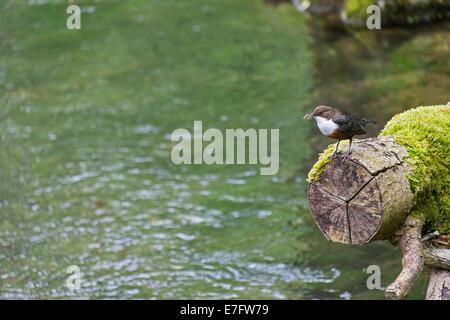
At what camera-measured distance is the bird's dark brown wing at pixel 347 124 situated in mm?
5918

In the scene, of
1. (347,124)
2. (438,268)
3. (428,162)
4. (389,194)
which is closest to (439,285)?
(438,268)

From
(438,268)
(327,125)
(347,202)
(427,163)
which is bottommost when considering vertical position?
(438,268)

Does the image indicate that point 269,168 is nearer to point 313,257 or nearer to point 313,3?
point 313,257

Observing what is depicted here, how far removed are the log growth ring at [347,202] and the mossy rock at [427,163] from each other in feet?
0.36

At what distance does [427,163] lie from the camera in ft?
20.8

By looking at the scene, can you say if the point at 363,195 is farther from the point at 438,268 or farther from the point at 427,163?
the point at 438,268

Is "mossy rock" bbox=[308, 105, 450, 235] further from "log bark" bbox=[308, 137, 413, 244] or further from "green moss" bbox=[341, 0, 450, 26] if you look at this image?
"green moss" bbox=[341, 0, 450, 26]

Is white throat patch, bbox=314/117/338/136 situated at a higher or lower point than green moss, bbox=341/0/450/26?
lower

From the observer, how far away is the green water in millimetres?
10477

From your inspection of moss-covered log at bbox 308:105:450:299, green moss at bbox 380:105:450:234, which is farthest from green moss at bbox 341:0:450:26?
moss-covered log at bbox 308:105:450:299

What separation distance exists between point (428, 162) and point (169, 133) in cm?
937

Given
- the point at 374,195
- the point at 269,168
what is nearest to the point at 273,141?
the point at 269,168

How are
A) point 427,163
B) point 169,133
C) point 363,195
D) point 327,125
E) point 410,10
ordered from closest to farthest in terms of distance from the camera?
point 363,195 < point 327,125 < point 427,163 < point 169,133 < point 410,10
